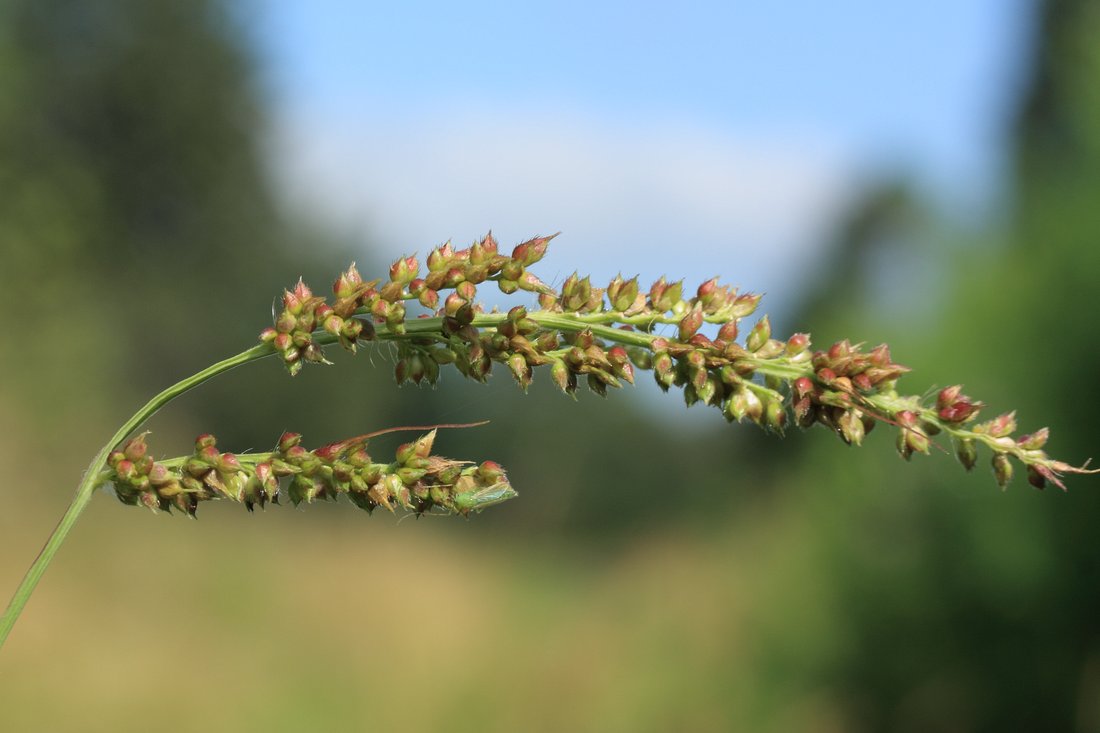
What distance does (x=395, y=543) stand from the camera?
23.9 m

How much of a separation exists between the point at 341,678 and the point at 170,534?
17.2 ft

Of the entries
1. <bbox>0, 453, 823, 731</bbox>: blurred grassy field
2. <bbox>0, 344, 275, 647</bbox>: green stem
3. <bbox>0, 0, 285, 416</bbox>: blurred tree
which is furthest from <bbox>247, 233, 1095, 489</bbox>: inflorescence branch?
<bbox>0, 0, 285, 416</bbox>: blurred tree

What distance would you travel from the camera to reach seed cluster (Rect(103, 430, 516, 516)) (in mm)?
1360

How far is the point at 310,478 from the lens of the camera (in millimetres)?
1433

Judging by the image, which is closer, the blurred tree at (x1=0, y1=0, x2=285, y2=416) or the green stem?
the green stem

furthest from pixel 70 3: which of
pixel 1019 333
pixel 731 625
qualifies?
pixel 1019 333

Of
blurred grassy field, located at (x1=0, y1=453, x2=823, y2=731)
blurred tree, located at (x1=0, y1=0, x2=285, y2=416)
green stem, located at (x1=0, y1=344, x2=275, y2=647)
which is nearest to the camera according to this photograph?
green stem, located at (x1=0, y1=344, x2=275, y2=647)

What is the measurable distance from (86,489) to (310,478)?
26 centimetres

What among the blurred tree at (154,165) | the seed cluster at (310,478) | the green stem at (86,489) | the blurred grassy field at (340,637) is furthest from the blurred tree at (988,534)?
the blurred tree at (154,165)

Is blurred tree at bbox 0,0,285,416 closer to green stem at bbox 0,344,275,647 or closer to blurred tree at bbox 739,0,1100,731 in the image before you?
blurred tree at bbox 739,0,1100,731

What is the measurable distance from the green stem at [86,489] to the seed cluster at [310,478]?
3cm

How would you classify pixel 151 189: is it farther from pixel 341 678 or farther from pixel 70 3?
pixel 341 678

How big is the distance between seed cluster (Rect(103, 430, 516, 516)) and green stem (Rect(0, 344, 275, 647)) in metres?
0.03

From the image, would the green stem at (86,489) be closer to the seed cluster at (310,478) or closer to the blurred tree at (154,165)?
the seed cluster at (310,478)
